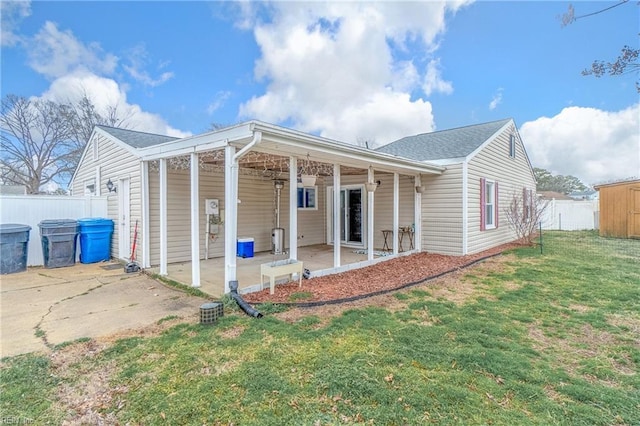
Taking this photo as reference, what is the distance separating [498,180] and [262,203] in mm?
7707

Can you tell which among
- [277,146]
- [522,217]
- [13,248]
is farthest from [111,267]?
[522,217]

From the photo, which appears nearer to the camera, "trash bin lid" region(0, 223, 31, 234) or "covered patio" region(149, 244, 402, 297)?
"covered patio" region(149, 244, 402, 297)

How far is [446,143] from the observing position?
10.1 metres

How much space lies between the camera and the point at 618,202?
12430 mm

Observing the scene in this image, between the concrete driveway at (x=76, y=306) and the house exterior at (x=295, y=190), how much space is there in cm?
71

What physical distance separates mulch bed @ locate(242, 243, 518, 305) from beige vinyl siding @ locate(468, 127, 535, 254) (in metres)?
0.94

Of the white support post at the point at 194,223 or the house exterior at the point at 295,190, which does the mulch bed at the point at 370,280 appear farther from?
the white support post at the point at 194,223

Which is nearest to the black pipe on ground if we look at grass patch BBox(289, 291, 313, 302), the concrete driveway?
the concrete driveway

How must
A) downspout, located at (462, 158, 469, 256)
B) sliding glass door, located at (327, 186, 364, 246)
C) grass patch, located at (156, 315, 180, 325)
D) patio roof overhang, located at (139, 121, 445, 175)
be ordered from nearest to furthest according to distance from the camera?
grass patch, located at (156, 315, 180, 325) → patio roof overhang, located at (139, 121, 445, 175) → downspout, located at (462, 158, 469, 256) → sliding glass door, located at (327, 186, 364, 246)

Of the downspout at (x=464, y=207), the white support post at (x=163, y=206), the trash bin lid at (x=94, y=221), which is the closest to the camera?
the white support post at (x=163, y=206)

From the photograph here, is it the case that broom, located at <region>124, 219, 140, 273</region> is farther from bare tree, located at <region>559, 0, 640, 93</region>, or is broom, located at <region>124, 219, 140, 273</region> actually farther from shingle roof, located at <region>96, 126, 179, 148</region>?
bare tree, located at <region>559, 0, 640, 93</region>

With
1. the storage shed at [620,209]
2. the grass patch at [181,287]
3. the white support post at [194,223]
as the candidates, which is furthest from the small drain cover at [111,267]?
the storage shed at [620,209]

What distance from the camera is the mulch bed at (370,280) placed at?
470cm

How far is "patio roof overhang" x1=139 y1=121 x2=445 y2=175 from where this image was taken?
4.34 meters
